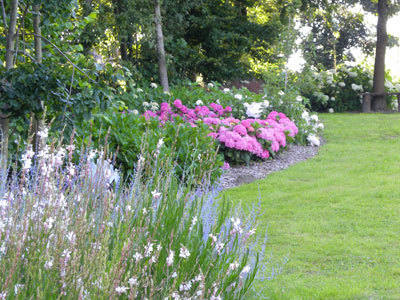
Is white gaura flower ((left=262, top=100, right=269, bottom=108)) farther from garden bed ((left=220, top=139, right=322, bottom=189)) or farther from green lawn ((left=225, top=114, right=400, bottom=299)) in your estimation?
green lawn ((left=225, top=114, right=400, bottom=299))

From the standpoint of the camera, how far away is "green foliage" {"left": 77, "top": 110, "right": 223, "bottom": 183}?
250 inches

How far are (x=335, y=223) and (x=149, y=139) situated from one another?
7.53 feet

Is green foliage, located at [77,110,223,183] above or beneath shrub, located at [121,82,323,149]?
beneath

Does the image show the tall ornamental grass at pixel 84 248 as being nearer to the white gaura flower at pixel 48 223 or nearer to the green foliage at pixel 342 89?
the white gaura flower at pixel 48 223

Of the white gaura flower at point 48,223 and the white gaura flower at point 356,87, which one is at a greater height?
the white gaura flower at point 356,87

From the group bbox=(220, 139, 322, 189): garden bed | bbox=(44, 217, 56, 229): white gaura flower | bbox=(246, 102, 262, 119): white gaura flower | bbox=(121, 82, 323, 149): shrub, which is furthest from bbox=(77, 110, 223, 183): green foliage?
bbox=(44, 217, 56, 229): white gaura flower

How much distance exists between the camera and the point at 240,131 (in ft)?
28.3

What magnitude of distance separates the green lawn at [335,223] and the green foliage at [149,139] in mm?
627

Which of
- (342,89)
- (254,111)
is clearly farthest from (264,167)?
(342,89)

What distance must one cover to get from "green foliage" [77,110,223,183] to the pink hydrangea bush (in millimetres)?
465

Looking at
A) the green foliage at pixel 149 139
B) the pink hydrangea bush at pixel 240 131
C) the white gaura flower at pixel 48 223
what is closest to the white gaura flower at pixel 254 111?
the pink hydrangea bush at pixel 240 131

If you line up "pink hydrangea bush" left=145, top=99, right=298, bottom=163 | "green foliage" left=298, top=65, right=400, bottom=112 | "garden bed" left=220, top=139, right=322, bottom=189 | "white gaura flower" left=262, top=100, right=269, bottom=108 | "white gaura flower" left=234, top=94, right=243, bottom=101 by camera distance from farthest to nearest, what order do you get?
"green foliage" left=298, top=65, right=400, bottom=112 → "white gaura flower" left=234, top=94, right=243, bottom=101 → "white gaura flower" left=262, top=100, right=269, bottom=108 → "pink hydrangea bush" left=145, top=99, right=298, bottom=163 → "garden bed" left=220, top=139, right=322, bottom=189

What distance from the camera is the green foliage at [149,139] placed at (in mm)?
6359

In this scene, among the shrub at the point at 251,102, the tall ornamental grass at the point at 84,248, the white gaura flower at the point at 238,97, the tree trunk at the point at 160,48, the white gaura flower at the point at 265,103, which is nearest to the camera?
the tall ornamental grass at the point at 84,248
